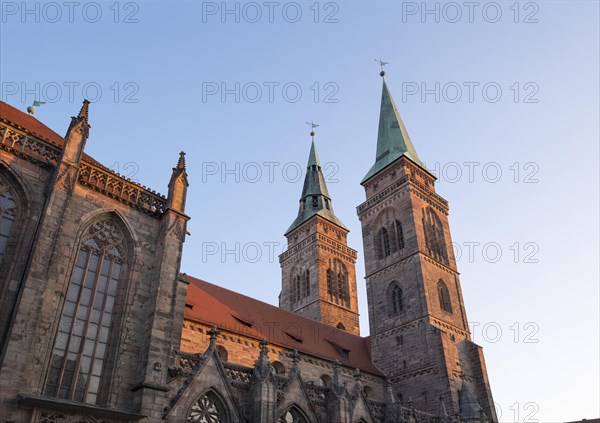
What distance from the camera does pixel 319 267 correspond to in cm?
3975

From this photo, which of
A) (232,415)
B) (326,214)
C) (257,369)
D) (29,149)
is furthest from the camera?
(326,214)

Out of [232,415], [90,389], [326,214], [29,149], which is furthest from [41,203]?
[326,214]

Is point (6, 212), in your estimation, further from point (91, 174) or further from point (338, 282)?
point (338, 282)

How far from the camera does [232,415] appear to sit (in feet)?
48.8

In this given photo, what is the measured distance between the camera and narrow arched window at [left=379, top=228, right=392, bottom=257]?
3338cm

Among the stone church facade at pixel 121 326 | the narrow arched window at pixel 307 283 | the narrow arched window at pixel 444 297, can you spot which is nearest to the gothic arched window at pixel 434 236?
the narrow arched window at pixel 444 297

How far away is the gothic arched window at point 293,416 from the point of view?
54.0 ft

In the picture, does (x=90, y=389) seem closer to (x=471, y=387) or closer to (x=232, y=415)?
(x=232, y=415)

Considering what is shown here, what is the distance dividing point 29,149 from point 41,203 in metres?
1.70

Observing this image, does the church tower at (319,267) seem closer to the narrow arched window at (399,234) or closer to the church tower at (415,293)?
the church tower at (415,293)

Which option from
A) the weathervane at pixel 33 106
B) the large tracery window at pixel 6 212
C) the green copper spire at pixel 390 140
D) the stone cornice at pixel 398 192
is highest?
the green copper spire at pixel 390 140

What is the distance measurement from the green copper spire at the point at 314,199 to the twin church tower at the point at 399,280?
0.16 m

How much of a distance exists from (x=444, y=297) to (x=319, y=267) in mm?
11483

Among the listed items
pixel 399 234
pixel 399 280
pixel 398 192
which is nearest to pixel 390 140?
pixel 398 192
